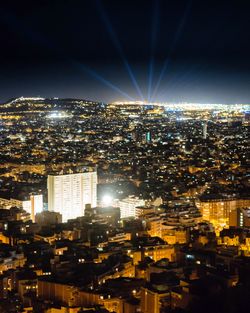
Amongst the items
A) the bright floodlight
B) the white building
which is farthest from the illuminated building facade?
the bright floodlight

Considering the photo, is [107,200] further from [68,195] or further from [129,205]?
[68,195]

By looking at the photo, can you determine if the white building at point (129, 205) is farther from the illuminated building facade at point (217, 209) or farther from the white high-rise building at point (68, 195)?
the illuminated building facade at point (217, 209)

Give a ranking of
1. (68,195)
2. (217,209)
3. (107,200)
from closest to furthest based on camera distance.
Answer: (217,209) → (68,195) → (107,200)

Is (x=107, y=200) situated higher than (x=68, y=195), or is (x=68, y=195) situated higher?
(x=68, y=195)

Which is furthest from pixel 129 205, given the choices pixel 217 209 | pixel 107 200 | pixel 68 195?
pixel 217 209

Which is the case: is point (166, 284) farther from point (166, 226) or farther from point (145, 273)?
point (166, 226)

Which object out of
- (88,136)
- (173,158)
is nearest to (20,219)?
(173,158)

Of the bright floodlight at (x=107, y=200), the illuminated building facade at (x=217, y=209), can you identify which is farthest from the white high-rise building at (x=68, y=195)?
the illuminated building facade at (x=217, y=209)

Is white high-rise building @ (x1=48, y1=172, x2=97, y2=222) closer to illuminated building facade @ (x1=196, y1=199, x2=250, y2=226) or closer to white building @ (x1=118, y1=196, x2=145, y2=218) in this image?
white building @ (x1=118, y1=196, x2=145, y2=218)
